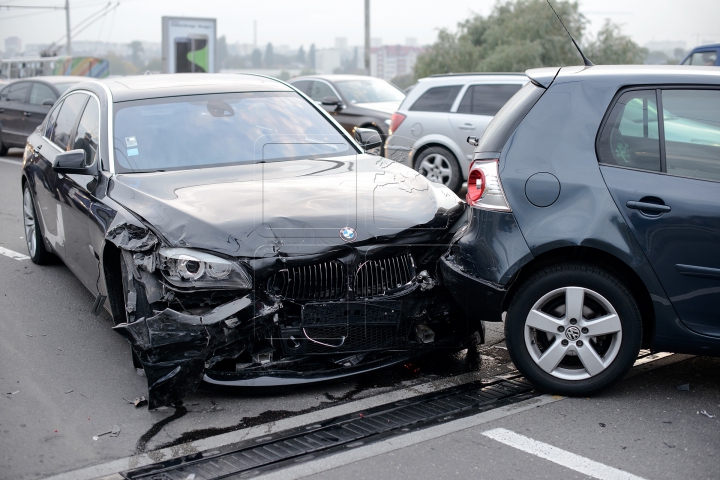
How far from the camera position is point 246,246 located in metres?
3.96

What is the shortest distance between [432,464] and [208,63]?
26.3 meters

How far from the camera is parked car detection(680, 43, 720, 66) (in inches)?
582

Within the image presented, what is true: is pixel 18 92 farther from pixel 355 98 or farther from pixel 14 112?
pixel 355 98

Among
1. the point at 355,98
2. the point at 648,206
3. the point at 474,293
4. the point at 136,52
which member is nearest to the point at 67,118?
the point at 474,293

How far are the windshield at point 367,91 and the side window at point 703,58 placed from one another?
6.03 metres

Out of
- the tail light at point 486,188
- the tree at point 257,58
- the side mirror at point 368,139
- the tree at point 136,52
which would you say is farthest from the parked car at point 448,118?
the tree at point 136,52

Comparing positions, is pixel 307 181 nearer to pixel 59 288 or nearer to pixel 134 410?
pixel 134 410

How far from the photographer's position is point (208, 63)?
27.9 m

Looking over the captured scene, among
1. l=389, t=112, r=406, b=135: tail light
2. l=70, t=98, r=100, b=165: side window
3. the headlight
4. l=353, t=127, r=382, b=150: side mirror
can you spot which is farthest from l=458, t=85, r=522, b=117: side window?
the headlight

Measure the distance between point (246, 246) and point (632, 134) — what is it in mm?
2163

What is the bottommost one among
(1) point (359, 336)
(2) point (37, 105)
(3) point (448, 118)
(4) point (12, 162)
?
(1) point (359, 336)

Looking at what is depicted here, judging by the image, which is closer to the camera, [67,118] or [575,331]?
[575,331]

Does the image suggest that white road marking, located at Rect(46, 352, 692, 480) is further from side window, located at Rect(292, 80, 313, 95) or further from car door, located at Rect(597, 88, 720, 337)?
side window, located at Rect(292, 80, 313, 95)

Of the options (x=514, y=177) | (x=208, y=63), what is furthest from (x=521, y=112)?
(x=208, y=63)
